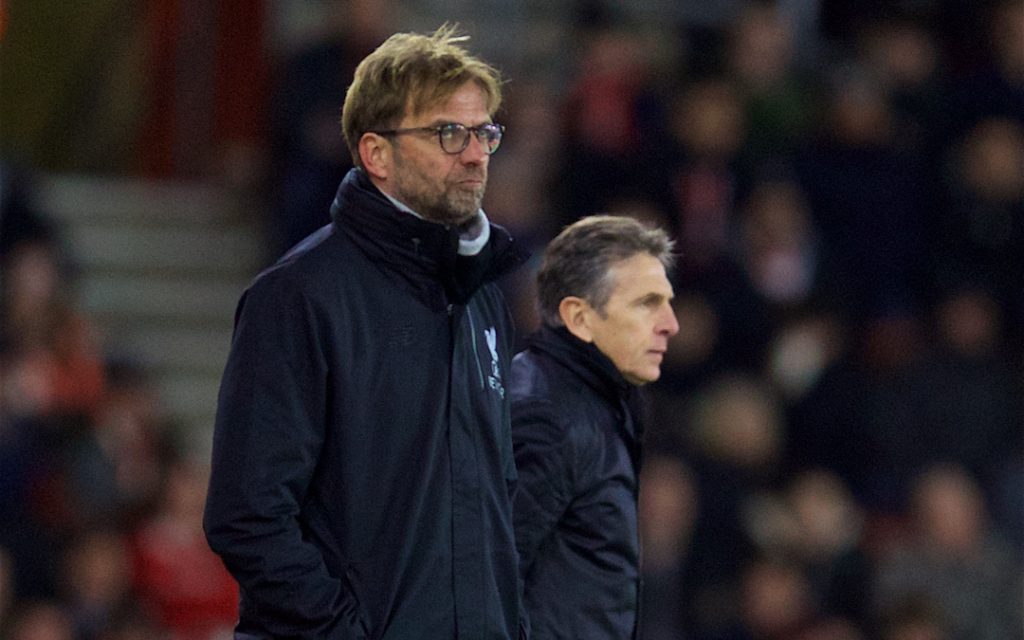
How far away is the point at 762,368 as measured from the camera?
940 centimetres

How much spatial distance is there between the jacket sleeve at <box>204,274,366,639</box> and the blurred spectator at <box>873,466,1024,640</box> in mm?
5699

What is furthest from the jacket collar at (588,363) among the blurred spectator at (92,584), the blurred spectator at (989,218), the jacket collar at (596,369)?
the blurred spectator at (989,218)

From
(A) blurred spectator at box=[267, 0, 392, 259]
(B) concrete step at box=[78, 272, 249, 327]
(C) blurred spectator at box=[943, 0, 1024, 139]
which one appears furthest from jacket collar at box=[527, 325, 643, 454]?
(C) blurred spectator at box=[943, 0, 1024, 139]

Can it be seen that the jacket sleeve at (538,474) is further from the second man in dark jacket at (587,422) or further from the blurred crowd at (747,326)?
the blurred crowd at (747,326)

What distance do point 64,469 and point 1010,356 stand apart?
450 centimetres

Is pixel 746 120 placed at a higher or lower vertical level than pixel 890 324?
higher

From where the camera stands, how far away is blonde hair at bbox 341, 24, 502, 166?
359 centimetres

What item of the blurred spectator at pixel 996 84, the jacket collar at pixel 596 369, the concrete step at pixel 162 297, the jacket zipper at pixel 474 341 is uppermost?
the blurred spectator at pixel 996 84

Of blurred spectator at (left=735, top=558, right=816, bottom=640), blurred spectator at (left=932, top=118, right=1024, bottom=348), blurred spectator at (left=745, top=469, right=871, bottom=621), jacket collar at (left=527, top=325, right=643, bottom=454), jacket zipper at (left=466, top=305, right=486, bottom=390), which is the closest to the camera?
jacket zipper at (left=466, top=305, right=486, bottom=390)

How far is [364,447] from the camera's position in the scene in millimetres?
3498

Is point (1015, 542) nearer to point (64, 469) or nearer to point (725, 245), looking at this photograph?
point (725, 245)

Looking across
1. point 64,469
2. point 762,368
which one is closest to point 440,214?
point 64,469

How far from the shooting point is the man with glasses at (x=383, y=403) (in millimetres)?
3420

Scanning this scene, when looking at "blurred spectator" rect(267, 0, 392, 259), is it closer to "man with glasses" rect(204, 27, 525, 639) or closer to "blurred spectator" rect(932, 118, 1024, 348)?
"blurred spectator" rect(932, 118, 1024, 348)
